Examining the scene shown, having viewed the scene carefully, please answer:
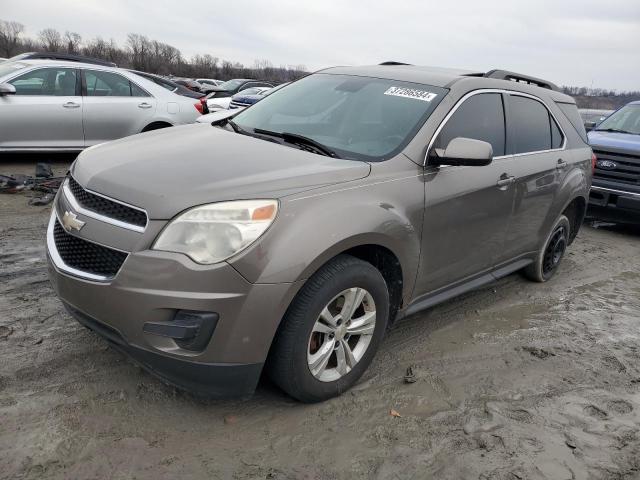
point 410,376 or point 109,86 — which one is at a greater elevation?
point 109,86

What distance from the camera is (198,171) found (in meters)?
2.76

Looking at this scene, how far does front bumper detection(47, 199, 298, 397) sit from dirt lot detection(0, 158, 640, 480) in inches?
12.8

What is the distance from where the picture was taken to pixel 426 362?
354cm

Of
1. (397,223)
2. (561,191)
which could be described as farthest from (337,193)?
(561,191)

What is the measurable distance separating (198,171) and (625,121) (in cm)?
820

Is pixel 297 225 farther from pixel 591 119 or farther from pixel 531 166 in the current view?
pixel 591 119

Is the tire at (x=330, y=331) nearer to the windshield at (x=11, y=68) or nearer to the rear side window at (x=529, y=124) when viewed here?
the rear side window at (x=529, y=124)

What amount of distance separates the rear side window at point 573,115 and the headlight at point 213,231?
3.60m

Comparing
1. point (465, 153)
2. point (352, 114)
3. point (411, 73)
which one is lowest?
point (465, 153)

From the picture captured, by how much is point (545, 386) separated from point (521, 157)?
1.71 meters

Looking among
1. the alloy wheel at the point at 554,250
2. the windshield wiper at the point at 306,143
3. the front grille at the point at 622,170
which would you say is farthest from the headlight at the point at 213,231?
the front grille at the point at 622,170

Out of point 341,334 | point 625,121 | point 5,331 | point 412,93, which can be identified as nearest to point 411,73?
point 412,93

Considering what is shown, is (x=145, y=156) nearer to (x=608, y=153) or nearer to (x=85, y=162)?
(x=85, y=162)

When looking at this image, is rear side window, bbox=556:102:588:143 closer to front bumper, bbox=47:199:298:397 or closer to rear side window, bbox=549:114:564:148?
rear side window, bbox=549:114:564:148
